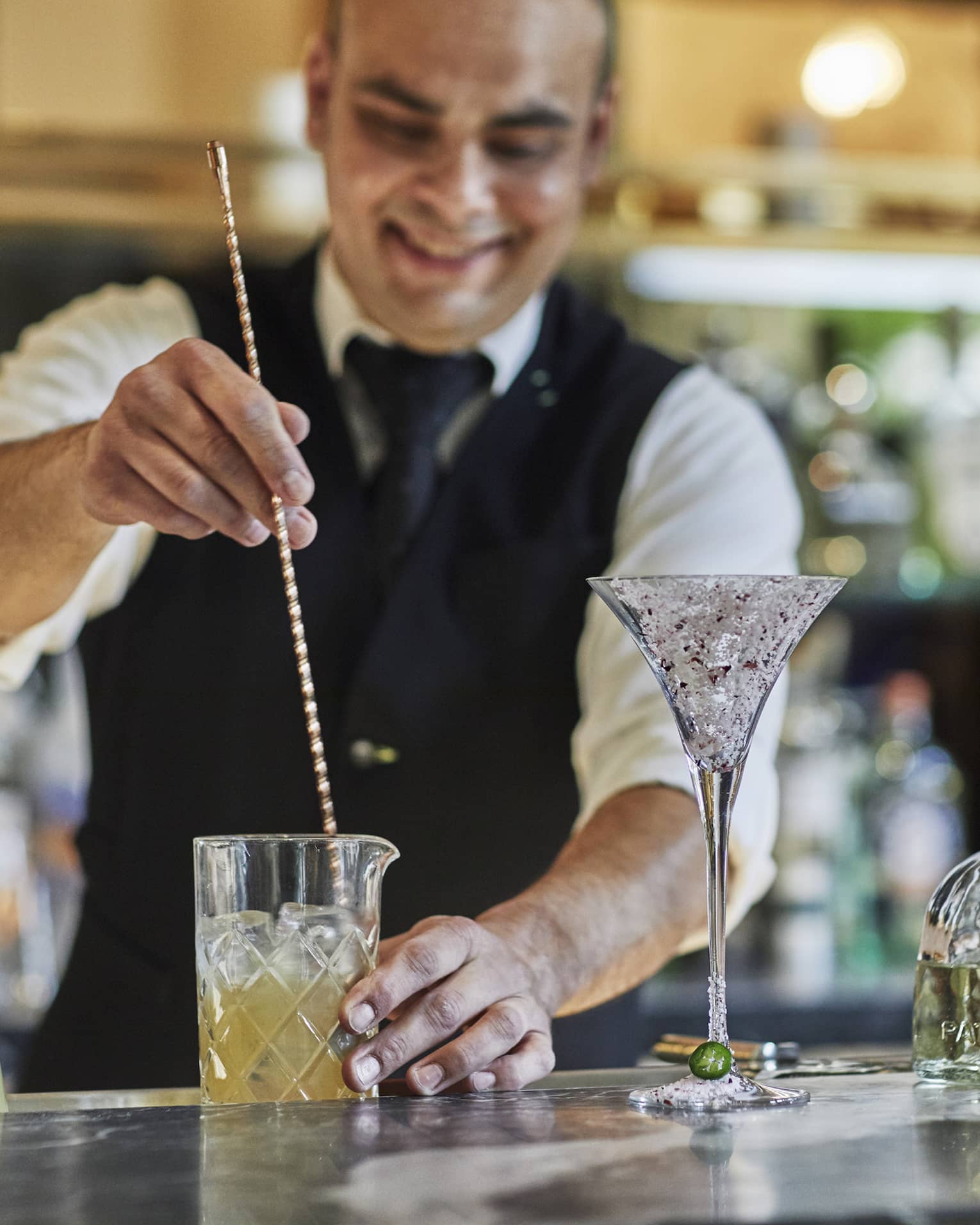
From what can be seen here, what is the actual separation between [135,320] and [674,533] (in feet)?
1.92

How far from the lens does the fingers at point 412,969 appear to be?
2.78ft

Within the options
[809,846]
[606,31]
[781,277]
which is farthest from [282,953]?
[781,277]

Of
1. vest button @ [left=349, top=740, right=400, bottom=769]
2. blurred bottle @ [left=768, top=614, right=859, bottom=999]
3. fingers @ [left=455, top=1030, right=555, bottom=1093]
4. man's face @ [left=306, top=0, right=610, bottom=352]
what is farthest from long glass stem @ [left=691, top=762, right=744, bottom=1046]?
blurred bottle @ [left=768, top=614, right=859, bottom=999]

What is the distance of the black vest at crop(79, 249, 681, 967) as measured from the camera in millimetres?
1607

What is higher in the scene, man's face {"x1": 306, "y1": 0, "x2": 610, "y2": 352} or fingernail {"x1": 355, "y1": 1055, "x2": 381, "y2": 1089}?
man's face {"x1": 306, "y1": 0, "x2": 610, "y2": 352}

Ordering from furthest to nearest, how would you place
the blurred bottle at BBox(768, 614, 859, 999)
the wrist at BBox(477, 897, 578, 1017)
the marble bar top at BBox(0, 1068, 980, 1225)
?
the blurred bottle at BBox(768, 614, 859, 999), the wrist at BBox(477, 897, 578, 1017), the marble bar top at BBox(0, 1068, 980, 1225)

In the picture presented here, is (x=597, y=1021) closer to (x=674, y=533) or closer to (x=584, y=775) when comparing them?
(x=584, y=775)

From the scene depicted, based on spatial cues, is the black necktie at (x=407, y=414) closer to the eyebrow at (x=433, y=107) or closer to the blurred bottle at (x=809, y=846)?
the eyebrow at (x=433, y=107)

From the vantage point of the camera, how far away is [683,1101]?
0.82 m

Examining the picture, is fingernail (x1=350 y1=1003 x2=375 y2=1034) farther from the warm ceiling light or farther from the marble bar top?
the warm ceiling light

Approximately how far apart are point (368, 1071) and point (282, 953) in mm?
75

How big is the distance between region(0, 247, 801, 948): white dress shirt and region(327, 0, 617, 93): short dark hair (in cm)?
24

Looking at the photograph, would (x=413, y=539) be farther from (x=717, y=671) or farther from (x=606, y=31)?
(x=717, y=671)

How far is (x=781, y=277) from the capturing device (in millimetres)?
2824
